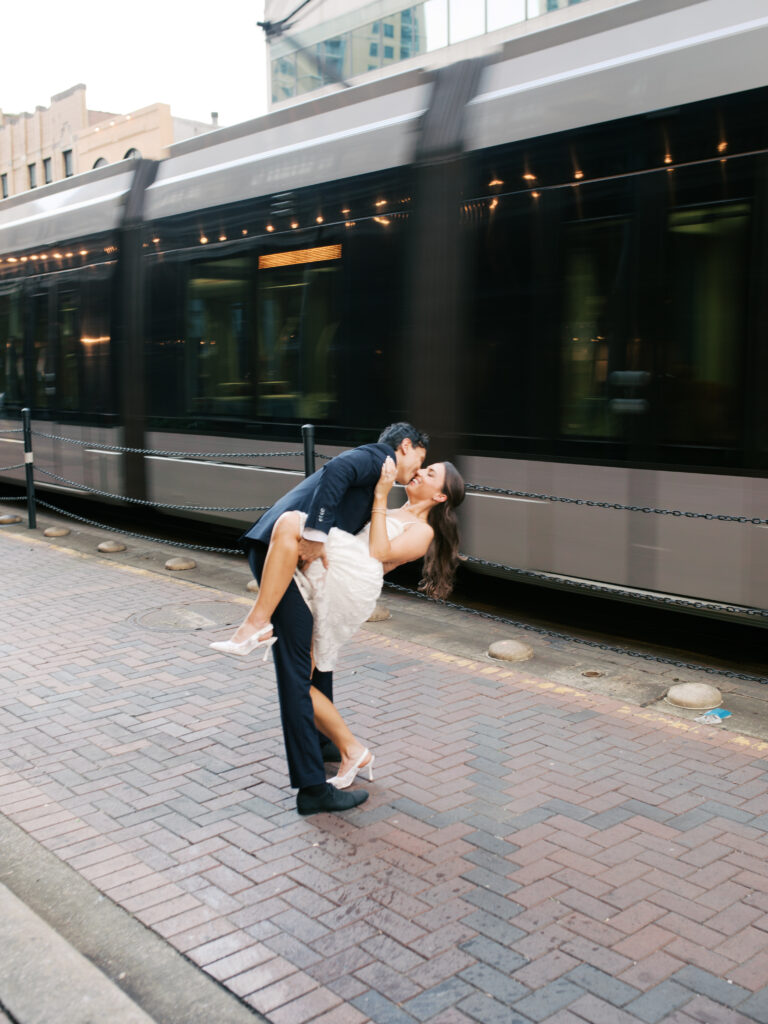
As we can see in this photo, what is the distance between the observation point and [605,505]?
603 cm

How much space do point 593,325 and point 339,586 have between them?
3216mm

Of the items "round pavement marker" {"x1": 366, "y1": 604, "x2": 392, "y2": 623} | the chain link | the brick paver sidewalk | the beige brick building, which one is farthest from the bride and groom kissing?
the beige brick building

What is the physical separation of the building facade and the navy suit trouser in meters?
31.2

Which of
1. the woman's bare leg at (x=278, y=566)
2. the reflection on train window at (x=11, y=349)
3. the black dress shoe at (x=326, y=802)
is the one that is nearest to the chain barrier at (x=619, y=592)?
the black dress shoe at (x=326, y=802)

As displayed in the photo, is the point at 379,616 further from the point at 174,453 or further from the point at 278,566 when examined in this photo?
the point at 174,453

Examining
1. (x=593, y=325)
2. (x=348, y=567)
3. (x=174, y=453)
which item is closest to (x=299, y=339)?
(x=174, y=453)

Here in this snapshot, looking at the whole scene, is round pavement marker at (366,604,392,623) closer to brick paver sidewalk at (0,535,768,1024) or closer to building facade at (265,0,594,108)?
brick paver sidewalk at (0,535,768,1024)

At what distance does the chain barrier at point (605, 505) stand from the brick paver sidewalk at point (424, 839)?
105 centimetres

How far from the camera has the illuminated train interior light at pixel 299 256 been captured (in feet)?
27.0

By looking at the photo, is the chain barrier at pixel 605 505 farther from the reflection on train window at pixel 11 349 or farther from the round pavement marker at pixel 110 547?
the reflection on train window at pixel 11 349

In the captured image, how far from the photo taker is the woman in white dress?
389cm

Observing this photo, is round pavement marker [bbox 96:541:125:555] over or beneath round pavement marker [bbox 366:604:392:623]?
over

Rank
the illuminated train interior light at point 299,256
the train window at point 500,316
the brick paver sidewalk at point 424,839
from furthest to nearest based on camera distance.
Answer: the illuminated train interior light at point 299,256, the train window at point 500,316, the brick paver sidewalk at point 424,839

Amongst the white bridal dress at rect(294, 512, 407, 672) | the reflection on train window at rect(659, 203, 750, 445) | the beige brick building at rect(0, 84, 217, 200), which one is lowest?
the white bridal dress at rect(294, 512, 407, 672)
